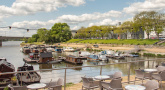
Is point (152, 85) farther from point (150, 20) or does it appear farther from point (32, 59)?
point (150, 20)

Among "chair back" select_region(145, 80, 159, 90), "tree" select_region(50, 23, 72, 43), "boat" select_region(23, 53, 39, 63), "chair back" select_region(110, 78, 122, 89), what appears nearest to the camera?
"chair back" select_region(145, 80, 159, 90)

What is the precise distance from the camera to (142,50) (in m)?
50.8

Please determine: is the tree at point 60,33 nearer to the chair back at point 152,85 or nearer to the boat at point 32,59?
the boat at point 32,59

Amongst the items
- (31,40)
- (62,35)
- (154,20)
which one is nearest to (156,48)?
(154,20)

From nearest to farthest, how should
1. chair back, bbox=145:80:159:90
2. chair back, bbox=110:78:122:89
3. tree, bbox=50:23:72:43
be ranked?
chair back, bbox=145:80:159:90 → chair back, bbox=110:78:122:89 → tree, bbox=50:23:72:43

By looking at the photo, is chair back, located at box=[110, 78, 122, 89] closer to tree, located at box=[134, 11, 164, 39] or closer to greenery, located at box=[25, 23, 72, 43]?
tree, located at box=[134, 11, 164, 39]

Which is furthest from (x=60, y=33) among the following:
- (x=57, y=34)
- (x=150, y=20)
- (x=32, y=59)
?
(x=32, y=59)

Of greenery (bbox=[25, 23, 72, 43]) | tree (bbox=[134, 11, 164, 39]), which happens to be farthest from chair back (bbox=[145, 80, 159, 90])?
greenery (bbox=[25, 23, 72, 43])

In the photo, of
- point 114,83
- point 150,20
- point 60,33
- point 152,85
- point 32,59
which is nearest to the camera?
point 152,85

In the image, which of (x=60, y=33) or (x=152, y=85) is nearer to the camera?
(x=152, y=85)

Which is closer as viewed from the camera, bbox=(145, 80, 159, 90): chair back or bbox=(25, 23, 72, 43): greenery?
bbox=(145, 80, 159, 90): chair back

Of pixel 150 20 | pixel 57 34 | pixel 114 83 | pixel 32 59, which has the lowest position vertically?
pixel 32 59

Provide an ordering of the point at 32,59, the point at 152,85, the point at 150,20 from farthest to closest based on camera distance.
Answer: the point at 150,20 < the point at 32,59 < the point at 152,85

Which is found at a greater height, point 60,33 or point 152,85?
point 60,33
